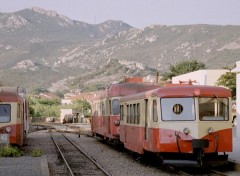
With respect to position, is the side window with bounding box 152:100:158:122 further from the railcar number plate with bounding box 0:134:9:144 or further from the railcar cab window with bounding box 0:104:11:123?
the railcar cab window with bounding box 0:104:11:123

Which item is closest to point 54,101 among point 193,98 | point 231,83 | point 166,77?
point 166,77

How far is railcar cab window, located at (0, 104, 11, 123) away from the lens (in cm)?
2539

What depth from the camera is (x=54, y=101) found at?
15988 cm

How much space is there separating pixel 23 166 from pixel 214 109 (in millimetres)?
6304

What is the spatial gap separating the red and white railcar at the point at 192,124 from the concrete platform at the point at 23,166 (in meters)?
3.48

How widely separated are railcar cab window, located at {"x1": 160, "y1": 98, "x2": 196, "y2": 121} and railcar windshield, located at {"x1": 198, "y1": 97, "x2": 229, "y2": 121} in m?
0.29

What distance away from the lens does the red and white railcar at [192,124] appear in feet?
57.2

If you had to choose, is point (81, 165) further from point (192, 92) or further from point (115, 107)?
point (115, 107)

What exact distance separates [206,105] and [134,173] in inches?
118

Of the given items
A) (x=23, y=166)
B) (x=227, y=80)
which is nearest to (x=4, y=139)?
(x=23, y=166)

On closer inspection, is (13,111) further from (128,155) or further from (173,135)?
(173,135)

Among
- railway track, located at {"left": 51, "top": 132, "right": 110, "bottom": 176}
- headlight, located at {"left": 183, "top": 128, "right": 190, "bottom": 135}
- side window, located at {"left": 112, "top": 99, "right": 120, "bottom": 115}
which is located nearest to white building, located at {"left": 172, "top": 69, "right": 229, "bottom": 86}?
side window, located at {"left": 112, "top": 99, "right": 120, "bottom": 115}

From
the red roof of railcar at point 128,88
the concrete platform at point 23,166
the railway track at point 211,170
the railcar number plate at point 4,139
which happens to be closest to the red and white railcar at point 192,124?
the railway track at point 211,170

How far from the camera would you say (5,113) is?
25.5 meters
